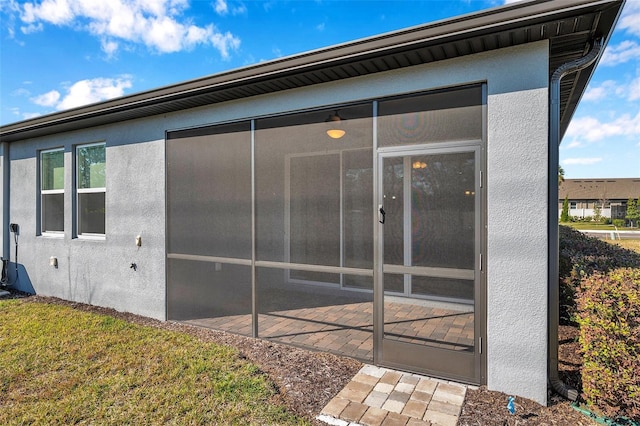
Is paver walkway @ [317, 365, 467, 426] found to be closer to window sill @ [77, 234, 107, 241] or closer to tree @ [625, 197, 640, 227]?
window sill @ [77, 234, 107, 241]

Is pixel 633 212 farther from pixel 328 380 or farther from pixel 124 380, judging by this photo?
pixel 124 380

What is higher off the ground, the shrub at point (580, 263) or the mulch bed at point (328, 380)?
the shrub at point (580, 263)

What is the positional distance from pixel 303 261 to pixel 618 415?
298cm

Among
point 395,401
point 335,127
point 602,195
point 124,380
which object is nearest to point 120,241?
point 124,380

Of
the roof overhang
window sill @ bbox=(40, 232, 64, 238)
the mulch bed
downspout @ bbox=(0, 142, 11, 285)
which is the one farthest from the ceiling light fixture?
downspout @ bbox=(0, 142, 11, 285)

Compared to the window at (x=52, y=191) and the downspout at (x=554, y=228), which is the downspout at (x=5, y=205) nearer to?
the window at (x=52, y=191)

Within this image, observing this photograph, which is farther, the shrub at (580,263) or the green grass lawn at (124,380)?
the shrub at (580,263)

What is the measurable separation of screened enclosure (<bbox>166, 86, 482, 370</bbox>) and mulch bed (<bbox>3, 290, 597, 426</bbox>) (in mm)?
244

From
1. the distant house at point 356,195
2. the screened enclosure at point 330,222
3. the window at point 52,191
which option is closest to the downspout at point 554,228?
the distant house at point 356,195

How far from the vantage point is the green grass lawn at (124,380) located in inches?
98.9

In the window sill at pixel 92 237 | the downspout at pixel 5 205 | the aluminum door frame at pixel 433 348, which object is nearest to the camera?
the aluminum door frame at pixel 433 348

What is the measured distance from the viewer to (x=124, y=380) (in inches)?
119

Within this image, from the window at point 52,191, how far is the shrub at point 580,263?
7.42 metres

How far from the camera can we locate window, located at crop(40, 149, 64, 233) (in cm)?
607
